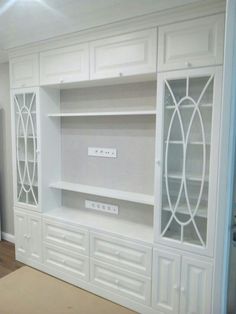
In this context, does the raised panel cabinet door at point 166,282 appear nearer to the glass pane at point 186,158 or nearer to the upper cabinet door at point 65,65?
the glass pane at point 186,158

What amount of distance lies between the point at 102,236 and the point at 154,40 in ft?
6.02

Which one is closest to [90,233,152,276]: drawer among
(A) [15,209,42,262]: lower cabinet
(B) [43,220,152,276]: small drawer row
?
(B) [43,220,152,276]: small drawer row

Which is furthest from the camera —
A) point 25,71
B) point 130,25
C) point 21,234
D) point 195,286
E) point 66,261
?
point 21,234

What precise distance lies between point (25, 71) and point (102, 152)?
1.28 meters

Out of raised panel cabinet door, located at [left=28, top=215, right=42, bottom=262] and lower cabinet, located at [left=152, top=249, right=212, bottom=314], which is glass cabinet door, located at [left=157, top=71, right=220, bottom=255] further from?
raised panel cabinet door, located at [left=28, top=215, right=42, bottom=262]

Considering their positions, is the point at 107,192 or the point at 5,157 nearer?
the point at 107,192

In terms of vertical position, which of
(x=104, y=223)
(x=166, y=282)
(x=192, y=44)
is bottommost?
(x=166, y=282)

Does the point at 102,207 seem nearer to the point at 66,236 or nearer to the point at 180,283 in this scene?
the point at 66,236

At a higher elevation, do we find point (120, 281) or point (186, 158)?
point (186, 158)

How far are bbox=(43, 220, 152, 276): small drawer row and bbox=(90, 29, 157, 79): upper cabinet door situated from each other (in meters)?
1.55

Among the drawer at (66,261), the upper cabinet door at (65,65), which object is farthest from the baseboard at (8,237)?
the upper cabinet door at (65,65)

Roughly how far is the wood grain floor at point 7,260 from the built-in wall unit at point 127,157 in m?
0.11

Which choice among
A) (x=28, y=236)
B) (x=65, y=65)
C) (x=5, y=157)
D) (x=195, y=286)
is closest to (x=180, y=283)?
(x=195, y=286)

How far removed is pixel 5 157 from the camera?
3639mm
